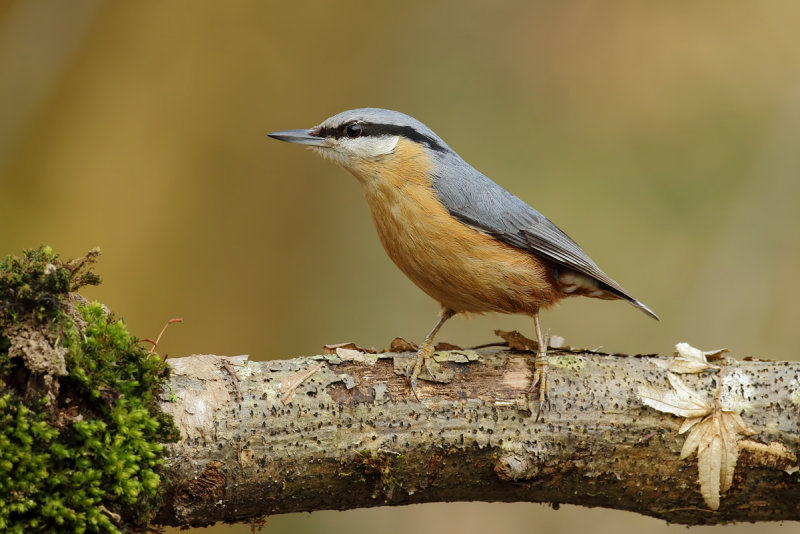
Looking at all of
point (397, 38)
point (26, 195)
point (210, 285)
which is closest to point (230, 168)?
point (210, 285)

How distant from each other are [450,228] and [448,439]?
118cm

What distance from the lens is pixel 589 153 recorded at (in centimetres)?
686

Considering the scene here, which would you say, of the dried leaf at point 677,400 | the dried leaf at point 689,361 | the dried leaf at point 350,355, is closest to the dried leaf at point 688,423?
the dried leaf at point 677,400

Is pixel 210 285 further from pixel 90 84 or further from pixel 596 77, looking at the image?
pixel 596 77

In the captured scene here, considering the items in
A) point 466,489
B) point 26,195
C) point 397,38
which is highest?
point 397,38

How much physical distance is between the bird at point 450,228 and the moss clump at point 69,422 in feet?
5.08

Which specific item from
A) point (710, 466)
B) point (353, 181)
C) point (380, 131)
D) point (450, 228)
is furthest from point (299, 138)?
point (353, 181)

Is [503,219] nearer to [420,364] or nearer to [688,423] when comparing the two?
[420,364]

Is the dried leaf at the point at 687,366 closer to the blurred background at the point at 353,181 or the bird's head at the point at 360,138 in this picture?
the bird's head at the point at 360,138

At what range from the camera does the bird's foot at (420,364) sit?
269 centimetres

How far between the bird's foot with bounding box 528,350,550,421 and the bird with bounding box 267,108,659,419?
0.21 meters

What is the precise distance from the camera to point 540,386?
278 cm

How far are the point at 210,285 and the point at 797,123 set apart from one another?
5030mm

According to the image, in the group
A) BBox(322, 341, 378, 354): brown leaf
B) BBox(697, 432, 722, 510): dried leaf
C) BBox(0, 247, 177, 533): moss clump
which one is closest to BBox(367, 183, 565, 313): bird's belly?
BBox(322, 341, 378, 354): brown leaf
